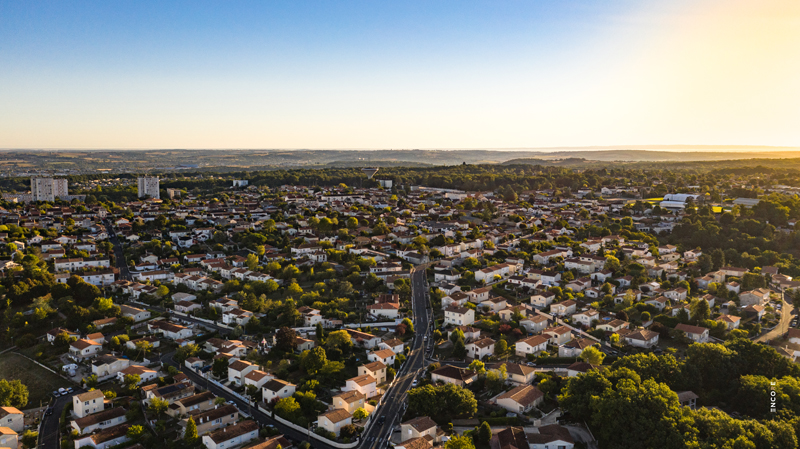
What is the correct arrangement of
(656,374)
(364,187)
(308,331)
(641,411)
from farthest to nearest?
1. (364,187)
2. (308,331)
3. (656,374)
4. (641,411)

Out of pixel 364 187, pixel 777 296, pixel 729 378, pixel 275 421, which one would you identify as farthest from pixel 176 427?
pixel 364 187

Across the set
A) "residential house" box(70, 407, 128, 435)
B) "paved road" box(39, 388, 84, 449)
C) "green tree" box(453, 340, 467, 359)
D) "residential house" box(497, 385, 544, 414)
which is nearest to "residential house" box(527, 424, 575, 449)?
"residential house" box(497, 385, 544, 414)

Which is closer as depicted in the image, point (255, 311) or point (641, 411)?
point (641, 411)

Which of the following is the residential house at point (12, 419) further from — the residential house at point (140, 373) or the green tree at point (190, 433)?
the green tree at point (190, 433)

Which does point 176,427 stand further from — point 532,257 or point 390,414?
point 532,257

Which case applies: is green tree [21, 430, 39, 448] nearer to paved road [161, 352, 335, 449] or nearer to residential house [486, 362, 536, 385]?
paved road [161, 352, 335, 449]

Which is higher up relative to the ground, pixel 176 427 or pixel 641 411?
pixel 641 411
